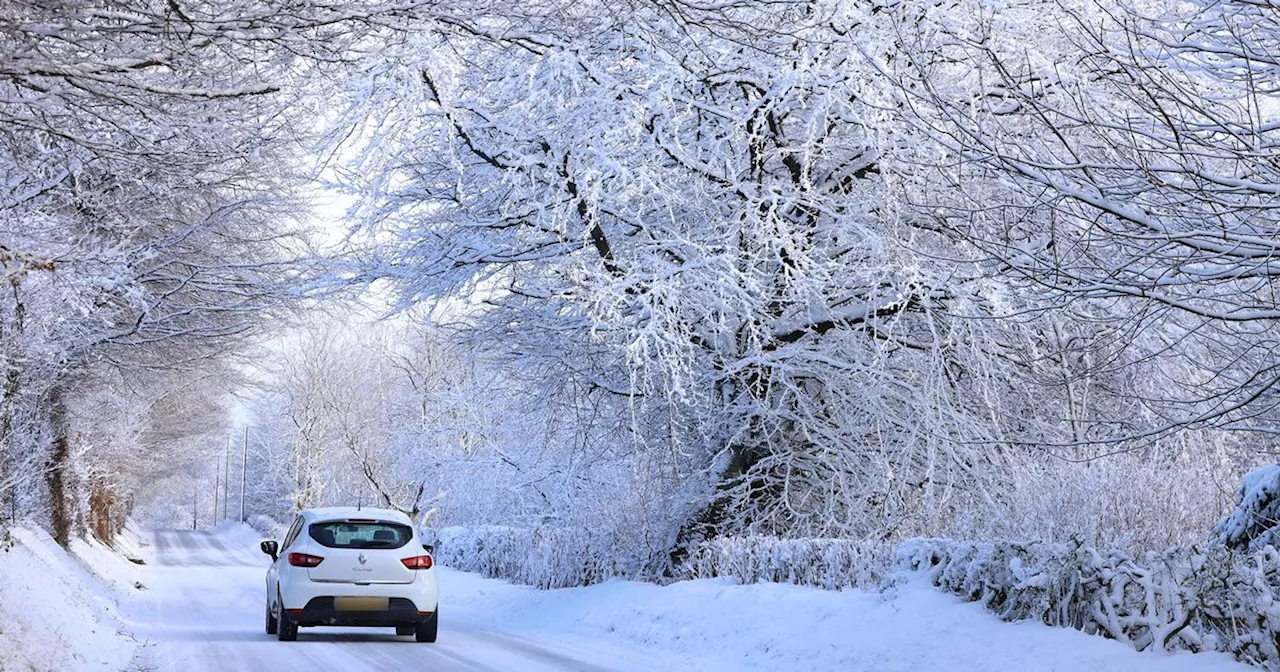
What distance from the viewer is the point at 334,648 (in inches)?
543

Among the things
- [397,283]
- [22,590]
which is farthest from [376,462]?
[22,590]

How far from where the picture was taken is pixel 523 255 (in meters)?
17.1

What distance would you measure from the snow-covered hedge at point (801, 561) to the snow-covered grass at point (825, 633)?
26 cm

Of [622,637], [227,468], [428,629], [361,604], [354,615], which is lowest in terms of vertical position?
[622,637]

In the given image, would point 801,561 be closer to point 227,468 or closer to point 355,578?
point 355,578

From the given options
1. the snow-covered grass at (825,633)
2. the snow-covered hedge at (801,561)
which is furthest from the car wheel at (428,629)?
the snow-covered hedge at (801,561)

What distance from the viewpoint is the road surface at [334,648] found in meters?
12.0

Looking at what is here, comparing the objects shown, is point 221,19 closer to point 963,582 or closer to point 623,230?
point 963,582

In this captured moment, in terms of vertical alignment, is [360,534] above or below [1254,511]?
below

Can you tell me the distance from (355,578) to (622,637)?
3107 mm

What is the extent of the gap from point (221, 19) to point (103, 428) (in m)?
34.7

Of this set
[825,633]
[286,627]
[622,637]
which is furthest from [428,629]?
[825,633]

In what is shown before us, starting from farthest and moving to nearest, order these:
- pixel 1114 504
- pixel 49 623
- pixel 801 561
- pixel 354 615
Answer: pixel 354 615 < pixel 801 561 < pixel 1114 504 < pixel 49 623

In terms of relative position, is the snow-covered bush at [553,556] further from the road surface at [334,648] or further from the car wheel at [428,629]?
the car wheel at [428,629]
